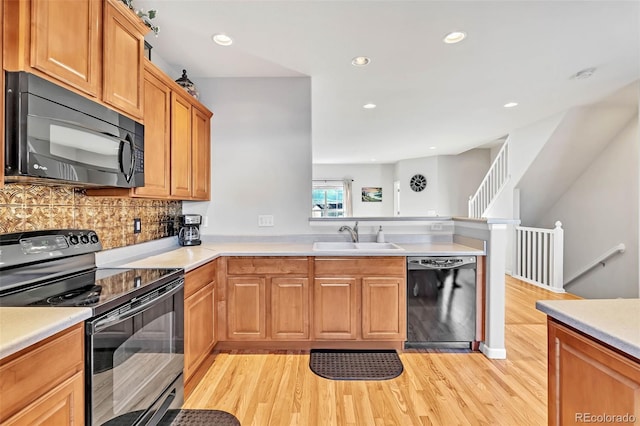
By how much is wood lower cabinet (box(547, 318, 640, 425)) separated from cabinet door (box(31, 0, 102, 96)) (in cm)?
217

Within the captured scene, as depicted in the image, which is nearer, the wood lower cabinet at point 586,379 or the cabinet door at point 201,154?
the wood lower cabinet at point 586,379

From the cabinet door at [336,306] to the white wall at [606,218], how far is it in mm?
4566

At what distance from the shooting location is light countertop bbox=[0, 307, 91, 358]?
837mm

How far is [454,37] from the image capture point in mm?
2289

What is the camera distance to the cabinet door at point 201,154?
274cm

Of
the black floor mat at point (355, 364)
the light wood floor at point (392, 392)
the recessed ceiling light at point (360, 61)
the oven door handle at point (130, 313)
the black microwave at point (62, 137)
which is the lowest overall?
the light wood floor at point (392, 392)


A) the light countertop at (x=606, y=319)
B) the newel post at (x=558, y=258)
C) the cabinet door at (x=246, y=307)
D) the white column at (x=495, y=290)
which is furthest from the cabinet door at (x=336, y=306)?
the newel post at (x=558, y=258)

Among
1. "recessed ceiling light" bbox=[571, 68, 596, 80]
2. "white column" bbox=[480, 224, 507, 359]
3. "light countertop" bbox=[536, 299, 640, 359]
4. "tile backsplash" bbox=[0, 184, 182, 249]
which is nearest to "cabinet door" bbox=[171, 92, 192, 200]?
"tile backsplash" bbox=[0, 184, 182, 249]

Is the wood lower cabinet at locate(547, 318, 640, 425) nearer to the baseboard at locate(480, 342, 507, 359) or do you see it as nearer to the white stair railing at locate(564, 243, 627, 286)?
the baseboard at locate(480, 342, 507, 359)

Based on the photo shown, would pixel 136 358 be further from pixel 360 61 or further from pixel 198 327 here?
pixel 360 61

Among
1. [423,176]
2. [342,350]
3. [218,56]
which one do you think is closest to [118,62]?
[218,56]

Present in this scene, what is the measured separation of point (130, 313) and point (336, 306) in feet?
5.12

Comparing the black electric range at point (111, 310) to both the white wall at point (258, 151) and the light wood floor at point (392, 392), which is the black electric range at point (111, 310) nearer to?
the light wood floor at point (392, 392)

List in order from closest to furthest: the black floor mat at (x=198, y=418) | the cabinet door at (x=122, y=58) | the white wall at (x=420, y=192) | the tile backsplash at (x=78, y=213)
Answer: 1. the tile backsplash at (x=78, y=213)
2. the cabinet door at (x=122, y=58)
3. the black floor mat at (x=198, y=418)
4. the white wall at (x=420, y=192)
